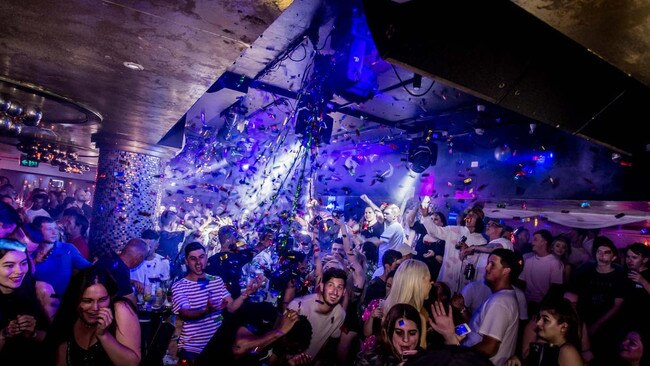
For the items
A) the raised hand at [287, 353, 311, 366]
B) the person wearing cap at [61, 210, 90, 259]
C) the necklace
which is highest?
the person wearing cap at [61, 210, 90, 259]

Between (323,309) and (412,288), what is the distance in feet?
2.93

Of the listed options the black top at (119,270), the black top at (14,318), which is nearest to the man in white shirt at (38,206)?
the black top at (119,270)

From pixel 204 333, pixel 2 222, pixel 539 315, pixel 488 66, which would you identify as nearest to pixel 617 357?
pixel 539 315

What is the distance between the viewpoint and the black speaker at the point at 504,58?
7.95 ft

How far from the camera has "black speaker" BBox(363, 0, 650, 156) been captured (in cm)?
242

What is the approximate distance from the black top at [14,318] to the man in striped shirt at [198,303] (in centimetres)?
112

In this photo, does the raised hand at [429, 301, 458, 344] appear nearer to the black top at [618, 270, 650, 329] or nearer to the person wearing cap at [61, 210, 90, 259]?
the black top at [618, 270, 650, 329]

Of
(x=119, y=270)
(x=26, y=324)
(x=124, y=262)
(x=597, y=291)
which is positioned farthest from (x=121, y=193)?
(x=597, y=291)

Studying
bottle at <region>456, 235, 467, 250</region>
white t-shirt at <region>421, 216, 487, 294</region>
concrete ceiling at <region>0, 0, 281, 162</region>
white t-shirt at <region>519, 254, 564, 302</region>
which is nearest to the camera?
concrete ceiling at <region>0, 0, 281, 162</region>

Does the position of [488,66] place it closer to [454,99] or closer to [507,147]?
[454,99]

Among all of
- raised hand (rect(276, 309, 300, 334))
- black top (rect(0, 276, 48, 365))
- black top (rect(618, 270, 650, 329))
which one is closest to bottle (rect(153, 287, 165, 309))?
black top (rect(0, 276, 48, 365))

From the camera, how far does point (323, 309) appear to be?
3326mm

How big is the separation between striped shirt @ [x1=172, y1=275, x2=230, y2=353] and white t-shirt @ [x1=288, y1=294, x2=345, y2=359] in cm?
95

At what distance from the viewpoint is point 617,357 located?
366 centimetres
